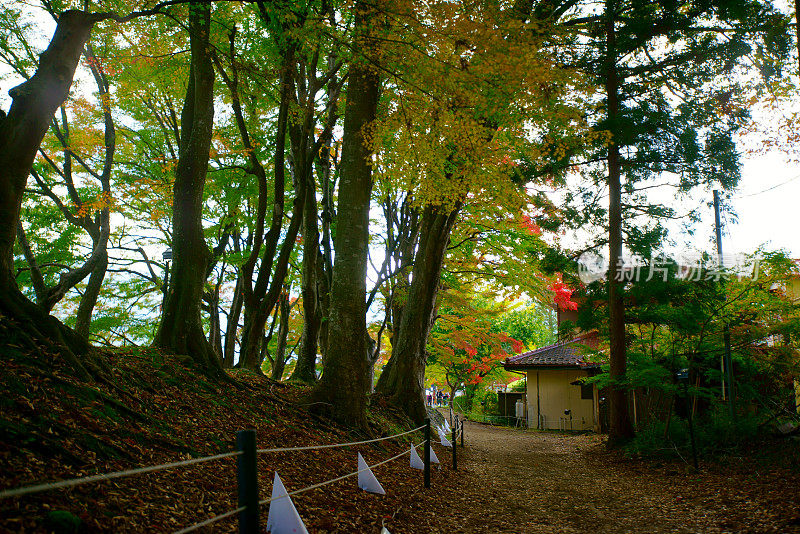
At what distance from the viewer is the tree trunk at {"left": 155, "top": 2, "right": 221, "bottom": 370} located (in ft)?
23.5

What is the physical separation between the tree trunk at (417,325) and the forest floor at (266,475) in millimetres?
1814

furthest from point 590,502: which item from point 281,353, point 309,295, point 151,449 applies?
point 281,353

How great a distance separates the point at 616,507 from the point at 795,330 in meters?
5.00

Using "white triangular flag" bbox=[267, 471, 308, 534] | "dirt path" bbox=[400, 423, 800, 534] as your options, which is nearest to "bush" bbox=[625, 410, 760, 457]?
"dirt path" bbox=[400, 423, 800, 534]

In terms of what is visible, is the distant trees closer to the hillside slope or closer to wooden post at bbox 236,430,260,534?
the hillside slope

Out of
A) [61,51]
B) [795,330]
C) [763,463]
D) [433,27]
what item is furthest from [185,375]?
[795,330]

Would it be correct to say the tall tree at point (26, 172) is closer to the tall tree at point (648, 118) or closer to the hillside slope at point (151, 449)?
the hillside slope at point (151, 449)

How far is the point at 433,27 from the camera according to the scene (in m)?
6.57

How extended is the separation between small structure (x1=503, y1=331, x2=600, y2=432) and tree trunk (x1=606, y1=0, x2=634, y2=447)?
9344mm

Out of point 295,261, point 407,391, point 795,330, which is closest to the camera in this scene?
point 795,330

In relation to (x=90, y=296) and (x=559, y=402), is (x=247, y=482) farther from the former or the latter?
(x=559, y=402)

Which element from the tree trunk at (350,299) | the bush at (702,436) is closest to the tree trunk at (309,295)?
the tree trunk at (350,299)

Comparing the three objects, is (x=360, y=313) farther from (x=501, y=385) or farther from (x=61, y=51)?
(x=501, y=385)

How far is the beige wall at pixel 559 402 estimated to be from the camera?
22.3 meters
